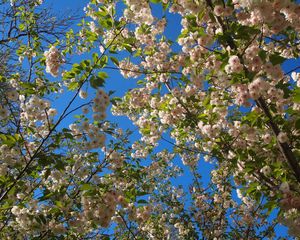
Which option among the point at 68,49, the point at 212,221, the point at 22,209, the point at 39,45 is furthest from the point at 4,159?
the point at 212,221

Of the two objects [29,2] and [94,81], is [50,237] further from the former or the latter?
[29,2]

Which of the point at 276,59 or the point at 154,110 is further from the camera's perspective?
the point at 154,110

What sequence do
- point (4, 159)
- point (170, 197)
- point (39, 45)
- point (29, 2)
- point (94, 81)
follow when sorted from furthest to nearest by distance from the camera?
1. point (170, 197)
2. point (29, 2)
3. point (39, 45)
4. point (4, 159)
5. point (94, 81)

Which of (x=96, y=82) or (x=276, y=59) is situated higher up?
(x=276, y=59)

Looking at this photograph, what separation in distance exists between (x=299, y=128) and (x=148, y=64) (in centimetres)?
359

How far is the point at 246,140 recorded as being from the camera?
618 cm

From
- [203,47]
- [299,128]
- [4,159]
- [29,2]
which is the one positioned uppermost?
[29,2]

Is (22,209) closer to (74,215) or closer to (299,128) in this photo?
(74,215)

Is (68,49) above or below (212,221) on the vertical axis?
above

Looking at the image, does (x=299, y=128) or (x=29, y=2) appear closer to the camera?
(x=299, y=128)

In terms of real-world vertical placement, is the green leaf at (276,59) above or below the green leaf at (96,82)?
above

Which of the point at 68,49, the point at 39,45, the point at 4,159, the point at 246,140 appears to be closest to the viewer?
the point at 4,159

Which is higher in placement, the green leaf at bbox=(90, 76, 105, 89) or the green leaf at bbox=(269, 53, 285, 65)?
the green leaf at bbox=(269, 53, 285, 65)

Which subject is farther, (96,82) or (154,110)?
(154,110)
